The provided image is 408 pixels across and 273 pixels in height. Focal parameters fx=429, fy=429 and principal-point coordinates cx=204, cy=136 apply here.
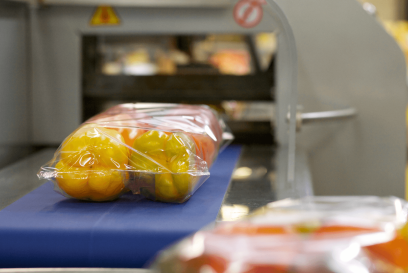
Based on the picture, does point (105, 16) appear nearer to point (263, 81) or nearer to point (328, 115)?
point (263, 81)

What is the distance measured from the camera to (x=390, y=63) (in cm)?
160

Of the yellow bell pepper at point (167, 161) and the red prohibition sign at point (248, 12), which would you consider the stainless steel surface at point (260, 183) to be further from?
the red prohibition sign at point (248, 12)

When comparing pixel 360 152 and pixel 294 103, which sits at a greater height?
pixel 294 103

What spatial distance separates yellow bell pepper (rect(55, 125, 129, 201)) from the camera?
0.87 m

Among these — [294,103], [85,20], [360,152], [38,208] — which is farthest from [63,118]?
[360,152]

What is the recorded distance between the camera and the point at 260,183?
117 cm

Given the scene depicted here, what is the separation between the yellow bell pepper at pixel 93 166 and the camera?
87 cm

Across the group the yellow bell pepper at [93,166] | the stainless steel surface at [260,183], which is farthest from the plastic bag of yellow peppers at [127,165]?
the stainless steel surface at [260,183]

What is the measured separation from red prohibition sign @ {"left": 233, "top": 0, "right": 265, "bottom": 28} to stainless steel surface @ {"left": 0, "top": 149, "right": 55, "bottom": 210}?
A: 0.86 m

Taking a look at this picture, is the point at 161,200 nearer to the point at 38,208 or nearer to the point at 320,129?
the point at 38,208

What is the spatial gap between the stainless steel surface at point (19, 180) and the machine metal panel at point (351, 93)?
98 cm

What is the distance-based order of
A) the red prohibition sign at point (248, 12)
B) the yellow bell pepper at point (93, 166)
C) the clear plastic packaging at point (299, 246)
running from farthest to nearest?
the red prohibition sign at point (248, 12) → the yellow bell pepper at point (93, 166) → the clear plastic packaging at point (299, 246)

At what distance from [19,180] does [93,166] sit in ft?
1.27

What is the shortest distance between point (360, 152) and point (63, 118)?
3.86 ft
